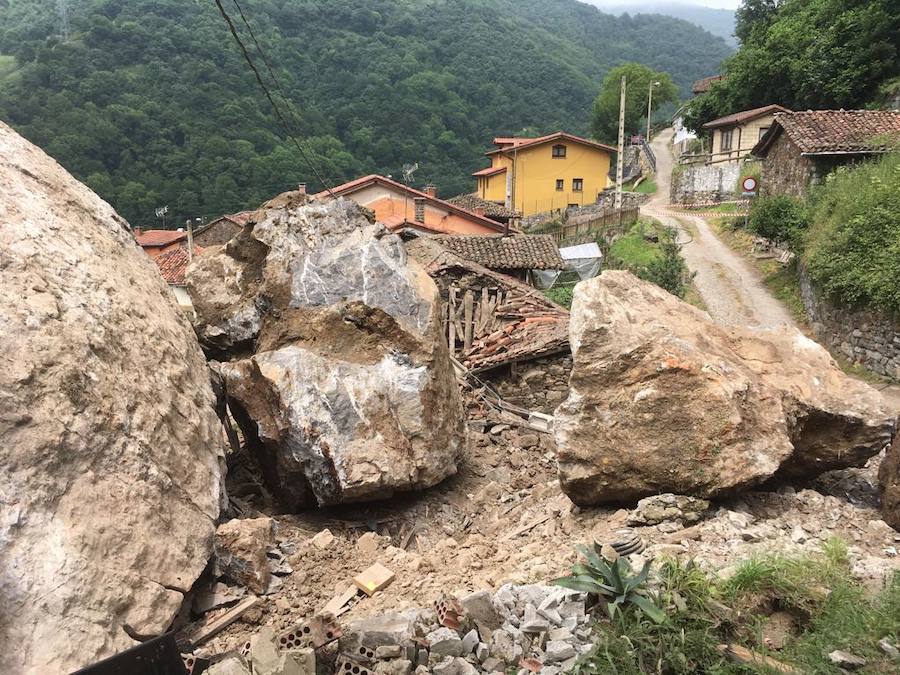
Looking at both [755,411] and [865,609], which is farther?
[755,411]

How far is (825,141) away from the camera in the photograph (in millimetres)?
20297

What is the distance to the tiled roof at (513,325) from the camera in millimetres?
11812

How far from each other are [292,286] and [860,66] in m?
30.9

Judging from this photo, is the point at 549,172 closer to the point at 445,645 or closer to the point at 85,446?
the point at 85,446

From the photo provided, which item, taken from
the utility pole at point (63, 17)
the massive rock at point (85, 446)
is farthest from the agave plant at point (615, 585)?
the utility pole at point (63, 17)

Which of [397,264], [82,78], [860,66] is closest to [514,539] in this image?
[397,264]

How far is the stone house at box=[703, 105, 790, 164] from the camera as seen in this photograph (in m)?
33.6

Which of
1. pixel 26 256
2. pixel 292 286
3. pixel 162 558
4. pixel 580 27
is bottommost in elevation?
pixel 162 558

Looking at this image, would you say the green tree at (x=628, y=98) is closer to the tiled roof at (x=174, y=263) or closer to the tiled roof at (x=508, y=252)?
the tiled roof at (x=508, y=252)

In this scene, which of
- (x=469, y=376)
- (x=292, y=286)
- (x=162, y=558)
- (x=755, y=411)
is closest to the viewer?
(x=162, y=558)

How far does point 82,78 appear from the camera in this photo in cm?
5072

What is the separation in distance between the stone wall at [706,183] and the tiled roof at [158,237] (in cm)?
2940

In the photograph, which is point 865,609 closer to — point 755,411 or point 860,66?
point 755,411

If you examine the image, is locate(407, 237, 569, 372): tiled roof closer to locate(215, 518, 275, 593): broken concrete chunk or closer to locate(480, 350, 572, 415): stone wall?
locate(480, 350, 572, 415): stone wall
